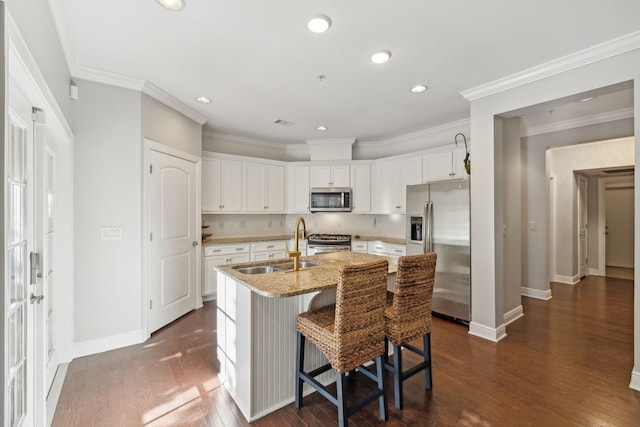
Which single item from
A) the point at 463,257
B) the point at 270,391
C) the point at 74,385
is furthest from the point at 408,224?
the point at 74,385

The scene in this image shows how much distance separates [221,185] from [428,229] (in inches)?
125

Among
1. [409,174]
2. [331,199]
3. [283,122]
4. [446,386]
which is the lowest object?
[446,386]

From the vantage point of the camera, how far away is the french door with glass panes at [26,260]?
4.48 feet

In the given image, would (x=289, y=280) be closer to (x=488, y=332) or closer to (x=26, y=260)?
(x=26, y=260)

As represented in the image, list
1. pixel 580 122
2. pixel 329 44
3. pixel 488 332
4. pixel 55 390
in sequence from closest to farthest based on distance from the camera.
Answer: pixel 55 390 < pixel 329 44 < pixel 488 332 < pixel 580 122

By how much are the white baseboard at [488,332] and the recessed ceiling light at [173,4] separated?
12.8 ft

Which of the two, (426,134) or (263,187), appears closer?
(426,134)

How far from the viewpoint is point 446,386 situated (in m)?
2.22

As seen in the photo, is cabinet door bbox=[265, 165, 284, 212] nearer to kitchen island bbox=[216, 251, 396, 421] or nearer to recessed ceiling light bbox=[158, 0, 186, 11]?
kitchen island bbox=[216, 251, 396, 421]

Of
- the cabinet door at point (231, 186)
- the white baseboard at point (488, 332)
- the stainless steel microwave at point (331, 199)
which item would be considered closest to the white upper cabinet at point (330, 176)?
the stainless steel microwave at point (331, 199)

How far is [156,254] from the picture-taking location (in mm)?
3186

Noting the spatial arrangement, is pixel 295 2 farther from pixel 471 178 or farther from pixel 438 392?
pixel 438 392

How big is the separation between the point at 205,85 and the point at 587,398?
14.0ft

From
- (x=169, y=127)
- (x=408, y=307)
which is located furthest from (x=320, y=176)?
(x=408, y=307)
